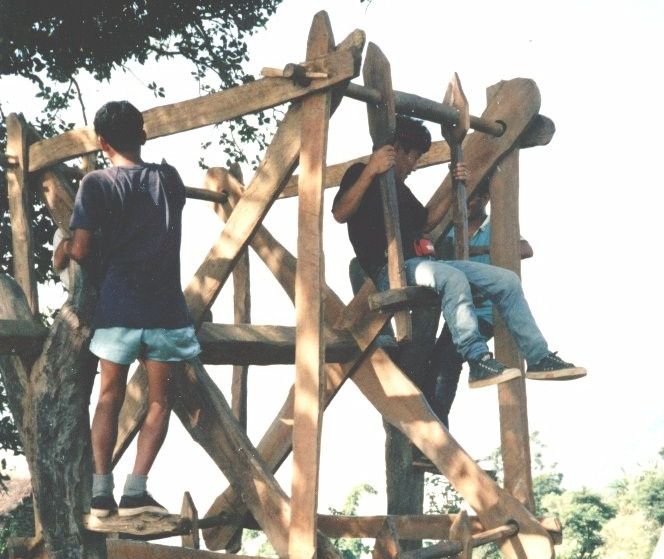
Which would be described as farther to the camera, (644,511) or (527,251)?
(644,511)

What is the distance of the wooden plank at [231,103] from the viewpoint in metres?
4.88

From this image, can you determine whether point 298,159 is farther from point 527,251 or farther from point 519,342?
point 527,251

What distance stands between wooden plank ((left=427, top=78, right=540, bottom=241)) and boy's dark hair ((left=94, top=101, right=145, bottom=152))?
251cm

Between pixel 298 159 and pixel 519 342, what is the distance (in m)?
1.83

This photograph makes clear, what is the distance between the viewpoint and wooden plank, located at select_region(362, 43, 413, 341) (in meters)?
5.52

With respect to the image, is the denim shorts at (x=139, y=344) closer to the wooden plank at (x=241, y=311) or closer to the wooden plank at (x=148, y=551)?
the wooden plank at (x=148, y=551)

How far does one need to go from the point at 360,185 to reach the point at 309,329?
42.1 inches

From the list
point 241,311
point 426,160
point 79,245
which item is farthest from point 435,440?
point 79,245

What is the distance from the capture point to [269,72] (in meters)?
4.98

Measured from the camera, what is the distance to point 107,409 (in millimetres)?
4699

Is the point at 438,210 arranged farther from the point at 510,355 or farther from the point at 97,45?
the point at 97,45

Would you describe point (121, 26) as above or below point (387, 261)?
above

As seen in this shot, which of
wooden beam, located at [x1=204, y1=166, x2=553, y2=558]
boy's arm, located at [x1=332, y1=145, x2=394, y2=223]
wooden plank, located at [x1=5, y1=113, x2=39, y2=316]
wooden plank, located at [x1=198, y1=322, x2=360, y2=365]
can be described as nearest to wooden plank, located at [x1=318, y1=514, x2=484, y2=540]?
wooden beam, located at [x1=204, y1=166, x2=553, y2=558]

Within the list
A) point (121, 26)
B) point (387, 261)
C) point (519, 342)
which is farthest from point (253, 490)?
point (121, 26)
